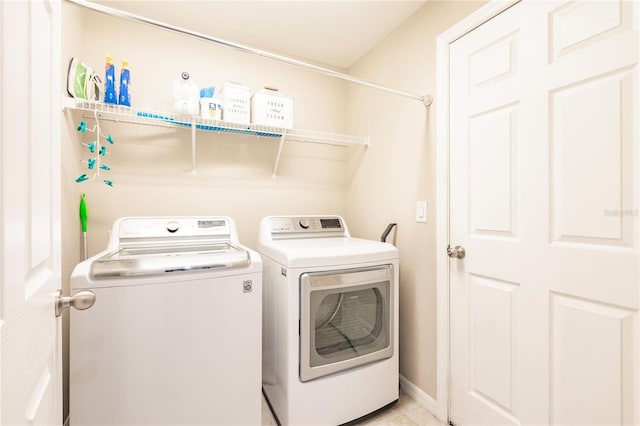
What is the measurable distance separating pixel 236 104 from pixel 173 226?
891mm

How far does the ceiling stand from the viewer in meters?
1.87

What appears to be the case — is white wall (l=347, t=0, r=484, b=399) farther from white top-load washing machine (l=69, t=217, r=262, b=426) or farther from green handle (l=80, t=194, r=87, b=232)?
green handle (l=80, t=194, r=87, b=232)

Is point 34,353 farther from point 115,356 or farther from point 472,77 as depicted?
point 472,77

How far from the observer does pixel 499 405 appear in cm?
142

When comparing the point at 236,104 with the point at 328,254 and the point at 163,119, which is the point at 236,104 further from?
the point at 328,254

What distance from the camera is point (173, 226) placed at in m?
1.75

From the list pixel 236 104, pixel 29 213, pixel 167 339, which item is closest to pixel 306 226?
pixel 236 104

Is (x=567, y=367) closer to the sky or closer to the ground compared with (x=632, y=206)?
closer to the ground

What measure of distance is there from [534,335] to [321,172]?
1847 millimetres

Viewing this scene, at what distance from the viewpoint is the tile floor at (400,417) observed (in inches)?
65.7

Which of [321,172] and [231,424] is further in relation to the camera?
[321,172]

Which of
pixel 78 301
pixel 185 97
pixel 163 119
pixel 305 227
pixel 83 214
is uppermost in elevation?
pixel 185 97

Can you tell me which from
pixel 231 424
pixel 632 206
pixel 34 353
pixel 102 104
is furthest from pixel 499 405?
pixel 102 104

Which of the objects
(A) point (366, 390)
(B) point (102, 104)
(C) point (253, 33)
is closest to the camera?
(B) point (102, 104)
